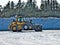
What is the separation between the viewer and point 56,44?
1628 centimetres

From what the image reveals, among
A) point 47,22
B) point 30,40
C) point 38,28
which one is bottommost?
point 38,28

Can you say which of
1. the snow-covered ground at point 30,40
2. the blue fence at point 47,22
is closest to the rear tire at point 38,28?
the blue fence at point 47,22

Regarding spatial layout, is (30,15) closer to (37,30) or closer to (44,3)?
(44,3)

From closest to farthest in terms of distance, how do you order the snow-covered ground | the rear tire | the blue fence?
the snow-covered ground < the rear tire < the blue fence

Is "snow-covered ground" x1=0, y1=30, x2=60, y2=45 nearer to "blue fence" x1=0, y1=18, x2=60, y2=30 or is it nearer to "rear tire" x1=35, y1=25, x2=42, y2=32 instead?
"rear tire" x1=35, y1=25, x2=42, y2=32

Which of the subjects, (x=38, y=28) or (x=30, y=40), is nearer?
(x=30, y=40)

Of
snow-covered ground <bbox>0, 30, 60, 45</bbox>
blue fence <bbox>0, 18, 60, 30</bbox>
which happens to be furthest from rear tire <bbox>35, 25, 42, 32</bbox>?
snow-covered ground <bbox>0, 30, 60, 45</bbox>

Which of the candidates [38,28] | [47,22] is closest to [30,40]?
[38,28]

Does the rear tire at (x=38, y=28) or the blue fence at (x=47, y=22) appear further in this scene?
the blue fence at (x=47, y=22)

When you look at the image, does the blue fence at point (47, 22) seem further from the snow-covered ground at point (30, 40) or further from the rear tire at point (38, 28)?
the snow-covered ground at point (30, 40)

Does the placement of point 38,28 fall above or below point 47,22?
below

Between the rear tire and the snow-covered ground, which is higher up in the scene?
the snow-covered ground

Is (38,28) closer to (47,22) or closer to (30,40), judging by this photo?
(47,22)

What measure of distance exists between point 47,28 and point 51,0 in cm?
1821
